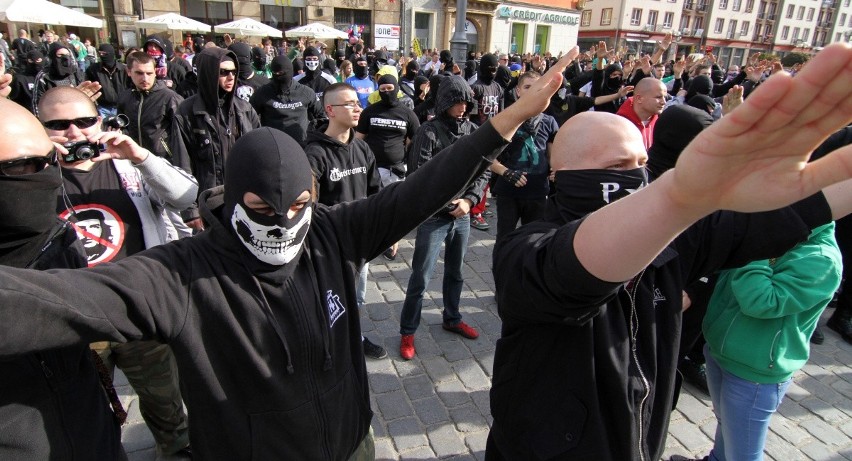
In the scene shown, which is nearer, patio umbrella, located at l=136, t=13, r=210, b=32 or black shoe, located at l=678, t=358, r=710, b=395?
black shoe, located at l=678, t=358, r=710, b=395

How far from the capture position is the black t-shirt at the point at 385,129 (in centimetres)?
524

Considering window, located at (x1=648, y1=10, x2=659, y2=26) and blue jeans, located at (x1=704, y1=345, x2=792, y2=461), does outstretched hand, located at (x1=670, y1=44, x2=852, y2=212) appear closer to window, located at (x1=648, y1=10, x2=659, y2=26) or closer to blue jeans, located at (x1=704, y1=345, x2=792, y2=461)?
blue jeans, located at (x1=704, y1=345, x2=792, y2=461)

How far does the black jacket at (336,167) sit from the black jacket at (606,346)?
225cm

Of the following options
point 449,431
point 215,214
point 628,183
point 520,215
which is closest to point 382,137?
point 520,215

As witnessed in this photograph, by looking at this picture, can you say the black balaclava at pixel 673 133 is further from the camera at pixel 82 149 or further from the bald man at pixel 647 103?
the camera at pixel 82 149

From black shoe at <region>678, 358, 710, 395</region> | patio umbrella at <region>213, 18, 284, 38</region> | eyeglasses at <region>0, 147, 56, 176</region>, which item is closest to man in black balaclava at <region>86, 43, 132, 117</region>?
eyeglasses at <region>0, 147, 56, 176</region>

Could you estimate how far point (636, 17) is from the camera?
55.8 metres

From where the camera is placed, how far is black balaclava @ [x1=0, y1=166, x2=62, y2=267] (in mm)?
1573

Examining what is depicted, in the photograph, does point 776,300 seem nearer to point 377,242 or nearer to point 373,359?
point 377,242

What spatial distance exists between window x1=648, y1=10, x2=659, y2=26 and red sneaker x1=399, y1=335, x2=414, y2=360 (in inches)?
2500

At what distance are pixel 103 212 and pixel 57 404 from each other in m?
1.19

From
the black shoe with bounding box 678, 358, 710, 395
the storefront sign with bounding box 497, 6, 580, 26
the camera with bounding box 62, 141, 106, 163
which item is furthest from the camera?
the storefront sign with bounding box 497, 6, 580, 26

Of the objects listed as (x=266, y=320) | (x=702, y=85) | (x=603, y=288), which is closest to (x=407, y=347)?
(x=266, y=320)

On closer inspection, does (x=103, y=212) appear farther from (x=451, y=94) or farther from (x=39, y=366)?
(x=451, y=94)
